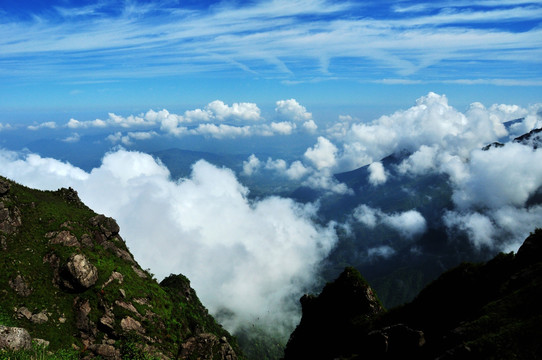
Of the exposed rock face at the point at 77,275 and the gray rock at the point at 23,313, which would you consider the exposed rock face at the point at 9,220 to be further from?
the gray rock at the point at 23,313

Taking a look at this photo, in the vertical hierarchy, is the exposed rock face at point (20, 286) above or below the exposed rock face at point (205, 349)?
above

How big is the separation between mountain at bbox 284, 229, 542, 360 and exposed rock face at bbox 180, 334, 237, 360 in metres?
16.0

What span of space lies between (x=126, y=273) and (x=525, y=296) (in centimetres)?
7677

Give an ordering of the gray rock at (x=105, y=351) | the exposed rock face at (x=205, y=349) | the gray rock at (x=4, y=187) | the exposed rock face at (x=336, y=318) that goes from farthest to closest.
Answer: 1. the gray rock at (x=4, y=187)
2. the exposed rock face at (x=205, y=349)
3. the exposed rock face at (x=336, y=318)
4. the gray rock at (x=105, y=351)

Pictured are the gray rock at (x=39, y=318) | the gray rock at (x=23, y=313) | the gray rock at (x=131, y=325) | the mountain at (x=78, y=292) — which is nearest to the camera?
the gray rock at (x=23, y=313)

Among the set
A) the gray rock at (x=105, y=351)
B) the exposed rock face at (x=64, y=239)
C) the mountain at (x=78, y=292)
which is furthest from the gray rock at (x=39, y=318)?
the exposed rock face at (x=64, y=239)

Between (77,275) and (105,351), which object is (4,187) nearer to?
(77,275)

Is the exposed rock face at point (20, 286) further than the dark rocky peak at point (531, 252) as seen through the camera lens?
Yes

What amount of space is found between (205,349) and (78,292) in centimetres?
3011

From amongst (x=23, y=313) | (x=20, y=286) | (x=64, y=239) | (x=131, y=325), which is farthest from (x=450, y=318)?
(x=64, y=239)

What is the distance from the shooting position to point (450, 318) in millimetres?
43500

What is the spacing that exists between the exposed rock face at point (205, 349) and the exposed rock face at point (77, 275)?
25364 millimetres

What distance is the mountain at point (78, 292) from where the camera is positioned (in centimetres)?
5472

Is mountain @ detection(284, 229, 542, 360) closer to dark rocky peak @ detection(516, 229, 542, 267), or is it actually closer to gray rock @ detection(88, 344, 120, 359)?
dark rocky peak @ detection(516, 229, 542, 267)
